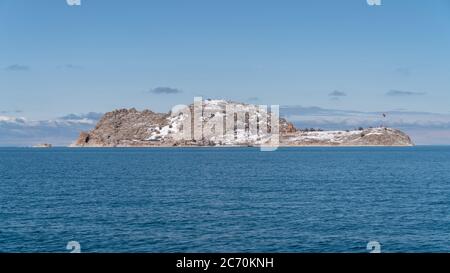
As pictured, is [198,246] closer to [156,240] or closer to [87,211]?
[156,240]

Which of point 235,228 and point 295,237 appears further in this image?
point 235,228

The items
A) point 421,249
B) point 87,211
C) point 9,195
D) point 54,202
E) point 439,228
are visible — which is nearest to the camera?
point 421,249

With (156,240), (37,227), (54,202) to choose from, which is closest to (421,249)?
(156,240)

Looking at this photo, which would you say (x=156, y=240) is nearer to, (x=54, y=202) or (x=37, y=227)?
(x=37, y=227)

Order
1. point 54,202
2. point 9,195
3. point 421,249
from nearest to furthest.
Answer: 1. point 421,249
2. point 54,202
3. point 9,195

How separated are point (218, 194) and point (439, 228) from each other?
39.7 m

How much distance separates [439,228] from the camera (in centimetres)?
4759

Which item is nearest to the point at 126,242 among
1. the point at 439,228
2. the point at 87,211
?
the point at 87,211
